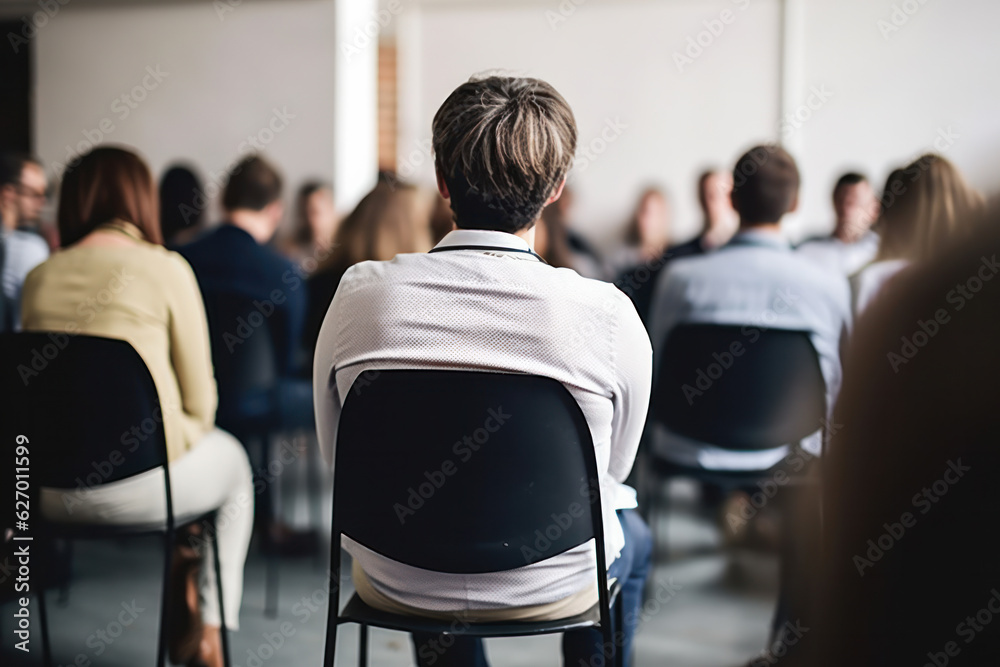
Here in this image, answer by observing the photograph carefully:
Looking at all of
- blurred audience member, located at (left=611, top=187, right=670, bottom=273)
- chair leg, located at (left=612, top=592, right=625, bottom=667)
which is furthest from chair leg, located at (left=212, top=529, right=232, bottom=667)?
blurred audience member, located at (left=611, top=187, right=670, bottom=273)

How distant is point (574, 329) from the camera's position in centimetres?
117

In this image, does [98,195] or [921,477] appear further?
[98,195]

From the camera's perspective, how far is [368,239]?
118 inches

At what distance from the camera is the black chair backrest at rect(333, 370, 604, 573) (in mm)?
1109

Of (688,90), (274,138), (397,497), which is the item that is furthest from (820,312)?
(274,138)

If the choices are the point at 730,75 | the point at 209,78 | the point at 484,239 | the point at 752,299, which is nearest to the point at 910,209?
the point at 752,299

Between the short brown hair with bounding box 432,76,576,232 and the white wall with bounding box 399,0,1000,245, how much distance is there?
454 cm

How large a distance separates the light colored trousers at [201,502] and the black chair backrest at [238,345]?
1.79 feet

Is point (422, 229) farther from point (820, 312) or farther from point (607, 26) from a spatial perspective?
point (607, 26)

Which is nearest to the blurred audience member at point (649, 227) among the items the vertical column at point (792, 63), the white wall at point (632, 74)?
the white wall at point (632, 74)

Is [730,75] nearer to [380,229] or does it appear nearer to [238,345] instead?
[380,229]

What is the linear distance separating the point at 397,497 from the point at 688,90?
16.3 ft

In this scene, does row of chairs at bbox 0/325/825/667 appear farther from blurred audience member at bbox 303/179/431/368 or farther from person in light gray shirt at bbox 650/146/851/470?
blurred audience member at bbox 303/179/431/368

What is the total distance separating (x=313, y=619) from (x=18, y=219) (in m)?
1.97
